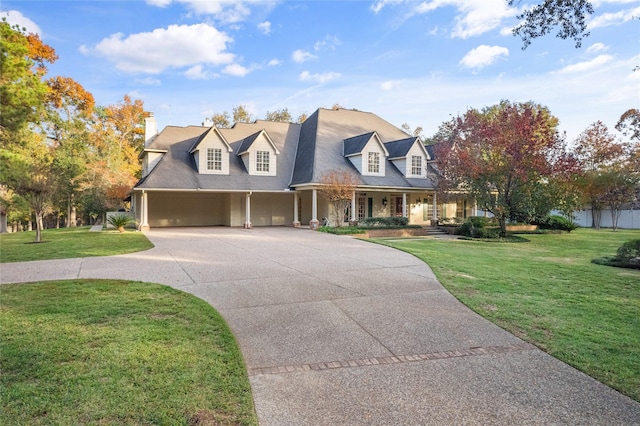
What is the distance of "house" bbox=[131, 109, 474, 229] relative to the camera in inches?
909

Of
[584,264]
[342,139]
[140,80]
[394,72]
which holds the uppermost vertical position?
[140,80]

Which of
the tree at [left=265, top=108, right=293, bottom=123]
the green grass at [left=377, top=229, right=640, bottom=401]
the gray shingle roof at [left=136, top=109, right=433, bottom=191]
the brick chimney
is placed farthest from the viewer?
the tree at [left=265, top=108, right=293, bottom=123]

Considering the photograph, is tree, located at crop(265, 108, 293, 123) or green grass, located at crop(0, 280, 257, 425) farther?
tree, located at crop(265, 108, 293, 123)

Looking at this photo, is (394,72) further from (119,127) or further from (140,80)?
(119,127)

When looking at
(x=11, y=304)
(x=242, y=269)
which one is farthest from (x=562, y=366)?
(x=11, y=304)

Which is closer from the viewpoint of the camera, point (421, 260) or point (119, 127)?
point (421, 260)

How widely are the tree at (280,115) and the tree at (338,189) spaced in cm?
2265

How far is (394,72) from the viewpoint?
59.7 feet

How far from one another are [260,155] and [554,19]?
64.2 feet

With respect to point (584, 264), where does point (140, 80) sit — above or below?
above

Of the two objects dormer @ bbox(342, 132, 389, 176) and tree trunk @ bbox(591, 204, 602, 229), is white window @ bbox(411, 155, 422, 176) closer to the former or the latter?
dormer @ bbox(342, 132, 389, 176)

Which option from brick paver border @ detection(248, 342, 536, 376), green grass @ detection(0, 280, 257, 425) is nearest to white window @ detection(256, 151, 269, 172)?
green grass @ detection(0, 280, 257, 425)

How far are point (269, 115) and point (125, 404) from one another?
42.7 meters

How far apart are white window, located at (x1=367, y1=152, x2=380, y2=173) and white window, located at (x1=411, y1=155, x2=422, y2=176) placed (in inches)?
94.1
